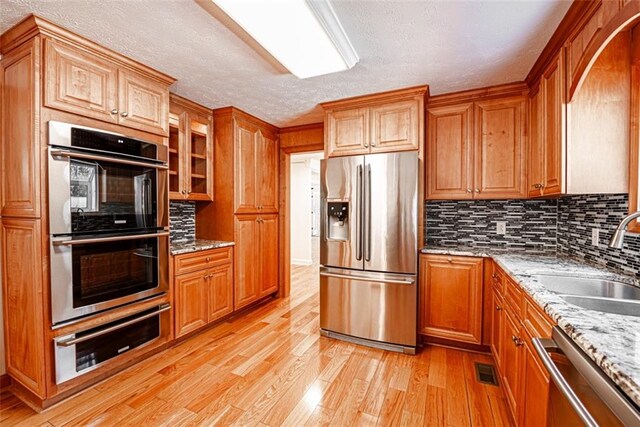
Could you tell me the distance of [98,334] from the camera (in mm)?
1962

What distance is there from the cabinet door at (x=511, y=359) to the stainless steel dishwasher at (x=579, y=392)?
518mm

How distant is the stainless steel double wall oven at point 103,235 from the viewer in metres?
1.80

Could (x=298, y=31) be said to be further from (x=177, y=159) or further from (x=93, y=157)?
(x=177, y=159)

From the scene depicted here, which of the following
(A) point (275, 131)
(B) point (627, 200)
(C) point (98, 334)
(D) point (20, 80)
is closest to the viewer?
(B) point (627, 200)

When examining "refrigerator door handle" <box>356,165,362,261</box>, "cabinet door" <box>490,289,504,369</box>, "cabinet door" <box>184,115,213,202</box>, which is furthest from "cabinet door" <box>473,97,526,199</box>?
"cabinet door" <box>184,115,213,202</box>

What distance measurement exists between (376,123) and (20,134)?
8.64 ft

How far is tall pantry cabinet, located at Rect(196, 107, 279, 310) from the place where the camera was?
3232 mm

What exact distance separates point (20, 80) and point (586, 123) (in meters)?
3.44

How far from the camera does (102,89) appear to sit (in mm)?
2008

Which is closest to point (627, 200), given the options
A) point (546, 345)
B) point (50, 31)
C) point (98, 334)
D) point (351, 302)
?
point (546, 345)

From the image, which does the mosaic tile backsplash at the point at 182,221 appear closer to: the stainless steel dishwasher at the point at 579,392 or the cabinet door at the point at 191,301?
the cabinet door at the point at 191,301

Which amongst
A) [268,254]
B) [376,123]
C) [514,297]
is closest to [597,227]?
[514,297]

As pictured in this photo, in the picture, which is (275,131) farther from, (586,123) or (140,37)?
(586,123)

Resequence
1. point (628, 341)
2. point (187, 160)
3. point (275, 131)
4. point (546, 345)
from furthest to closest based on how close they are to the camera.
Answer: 1. point (275, 131)
2. point (187, 160)
3. point (546, 345)
4. point (628, 341)
